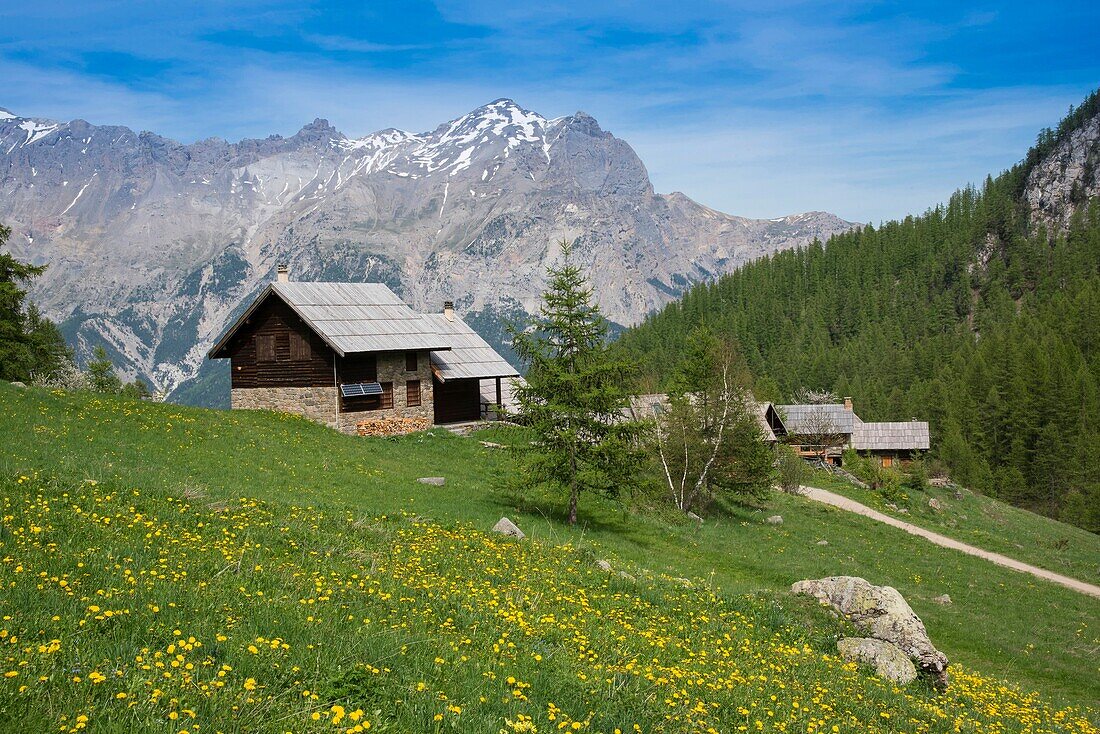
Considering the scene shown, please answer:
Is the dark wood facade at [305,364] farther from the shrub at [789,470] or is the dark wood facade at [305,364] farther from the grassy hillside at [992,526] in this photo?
the grassy hillside at [992,526]

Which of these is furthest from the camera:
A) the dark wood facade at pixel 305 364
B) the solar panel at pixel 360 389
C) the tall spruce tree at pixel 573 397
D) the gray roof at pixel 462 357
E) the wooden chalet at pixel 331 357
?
the gray roof at pixel 462 357

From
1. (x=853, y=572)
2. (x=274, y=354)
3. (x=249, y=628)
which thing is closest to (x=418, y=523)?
(x=249, y=628)

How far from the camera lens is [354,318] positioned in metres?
45.7

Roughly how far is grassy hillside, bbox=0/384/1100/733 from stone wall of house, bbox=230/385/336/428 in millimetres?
16457

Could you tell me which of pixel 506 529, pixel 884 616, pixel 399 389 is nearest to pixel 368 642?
pixel 884 616

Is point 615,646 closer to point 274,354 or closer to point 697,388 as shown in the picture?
point 697,388

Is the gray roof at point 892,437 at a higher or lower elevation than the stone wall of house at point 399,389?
lower

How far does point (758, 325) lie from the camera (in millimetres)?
186875

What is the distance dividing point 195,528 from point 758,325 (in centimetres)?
18328

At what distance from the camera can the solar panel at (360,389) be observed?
141 feet

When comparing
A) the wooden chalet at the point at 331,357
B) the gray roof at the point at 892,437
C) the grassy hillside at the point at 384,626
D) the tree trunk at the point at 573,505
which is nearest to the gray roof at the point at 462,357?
the wooden chalet at the point at 331,357

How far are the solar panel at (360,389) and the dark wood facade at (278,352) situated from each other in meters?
0.96

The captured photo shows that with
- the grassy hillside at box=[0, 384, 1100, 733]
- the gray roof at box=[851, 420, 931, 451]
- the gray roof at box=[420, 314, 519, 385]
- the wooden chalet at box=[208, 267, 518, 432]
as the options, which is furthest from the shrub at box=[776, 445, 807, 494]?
the gray roof at box=[851, 420, 931, 451]

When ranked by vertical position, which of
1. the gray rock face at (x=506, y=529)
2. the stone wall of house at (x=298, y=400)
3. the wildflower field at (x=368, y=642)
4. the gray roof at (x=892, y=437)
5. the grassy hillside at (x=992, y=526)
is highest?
the stone wall of house at (x=298, y=400)
